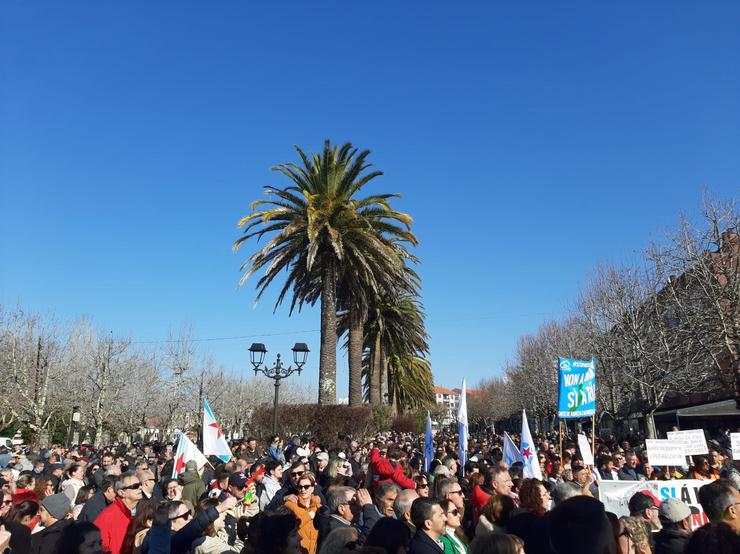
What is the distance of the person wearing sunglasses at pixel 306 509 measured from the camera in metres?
5.72

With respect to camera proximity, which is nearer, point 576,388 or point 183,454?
point 183,454

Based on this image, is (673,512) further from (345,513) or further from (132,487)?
(132,487)

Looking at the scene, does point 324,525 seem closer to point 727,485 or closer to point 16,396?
point 727,485

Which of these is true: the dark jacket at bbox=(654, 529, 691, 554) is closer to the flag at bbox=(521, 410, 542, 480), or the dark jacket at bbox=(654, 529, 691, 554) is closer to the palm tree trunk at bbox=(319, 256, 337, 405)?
the flag at bbox=(521, 410, 542, 480)

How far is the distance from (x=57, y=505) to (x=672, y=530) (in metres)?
5.93

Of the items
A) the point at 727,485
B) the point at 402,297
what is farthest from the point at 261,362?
the point at 402,297

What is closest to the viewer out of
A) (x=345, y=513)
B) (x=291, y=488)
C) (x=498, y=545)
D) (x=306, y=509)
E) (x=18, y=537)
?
(x=498, y=545)

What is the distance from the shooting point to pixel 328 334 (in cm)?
2248

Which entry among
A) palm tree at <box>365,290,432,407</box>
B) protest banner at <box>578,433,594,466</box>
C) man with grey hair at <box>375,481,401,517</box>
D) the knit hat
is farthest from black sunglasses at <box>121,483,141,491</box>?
palm tree at <box>365,290,432,407</box>

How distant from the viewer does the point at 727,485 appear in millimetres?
4168

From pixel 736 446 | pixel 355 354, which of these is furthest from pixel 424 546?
pixel 355 354

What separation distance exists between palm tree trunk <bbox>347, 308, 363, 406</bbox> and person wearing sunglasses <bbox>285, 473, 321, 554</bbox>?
1913 centimetres

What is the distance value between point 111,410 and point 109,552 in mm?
40973

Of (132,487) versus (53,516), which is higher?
(132,487)
